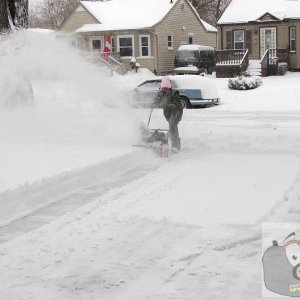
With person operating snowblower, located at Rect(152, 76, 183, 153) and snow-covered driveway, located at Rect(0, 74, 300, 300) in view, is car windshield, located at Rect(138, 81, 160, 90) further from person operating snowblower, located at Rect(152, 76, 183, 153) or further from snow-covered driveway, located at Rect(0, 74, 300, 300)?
snow-covered driveway, located at Rect(0, 74, 300, 300)

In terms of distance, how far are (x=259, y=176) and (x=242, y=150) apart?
10.8ft

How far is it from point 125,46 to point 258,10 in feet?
30.0

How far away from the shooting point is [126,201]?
9195 millimetres

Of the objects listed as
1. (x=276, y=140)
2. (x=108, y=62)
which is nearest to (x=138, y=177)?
(x=276, y=140)

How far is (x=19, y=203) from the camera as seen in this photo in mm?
9070

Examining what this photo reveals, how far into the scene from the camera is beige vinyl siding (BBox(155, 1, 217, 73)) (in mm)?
40875

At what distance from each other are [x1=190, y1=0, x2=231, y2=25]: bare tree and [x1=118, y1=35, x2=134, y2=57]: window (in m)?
22.2

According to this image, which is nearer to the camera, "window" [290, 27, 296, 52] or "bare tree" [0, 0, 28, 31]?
"bare tree" [0, 0, 28, 31]

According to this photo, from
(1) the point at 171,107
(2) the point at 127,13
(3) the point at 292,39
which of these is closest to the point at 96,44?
(2) the point at 127,13

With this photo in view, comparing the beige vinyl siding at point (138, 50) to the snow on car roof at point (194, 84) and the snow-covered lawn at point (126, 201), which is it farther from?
the snow-covered lawn at point (126, 201)

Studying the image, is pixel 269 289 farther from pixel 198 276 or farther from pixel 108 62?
pixel 108 62

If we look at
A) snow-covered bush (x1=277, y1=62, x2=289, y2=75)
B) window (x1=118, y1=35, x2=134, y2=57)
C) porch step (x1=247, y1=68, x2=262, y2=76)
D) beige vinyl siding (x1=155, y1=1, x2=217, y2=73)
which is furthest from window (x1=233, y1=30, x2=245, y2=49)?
window (x1=118, y1=35, x2=134, y2=57)

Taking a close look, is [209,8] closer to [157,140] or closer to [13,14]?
[13,14]

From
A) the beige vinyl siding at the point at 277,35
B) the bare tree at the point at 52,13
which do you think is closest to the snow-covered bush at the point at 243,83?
the beige vinyl siding at the point at 277,35
